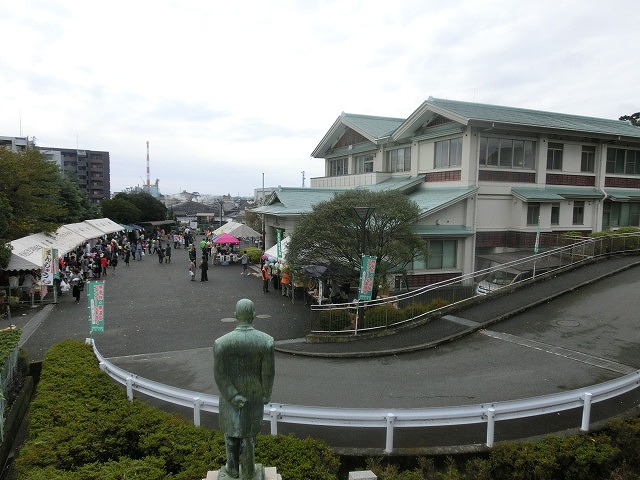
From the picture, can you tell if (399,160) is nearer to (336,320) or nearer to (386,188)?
(386,188)

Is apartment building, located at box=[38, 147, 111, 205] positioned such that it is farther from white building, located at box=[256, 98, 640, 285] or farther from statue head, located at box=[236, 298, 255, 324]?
statue head, located at box=[236, 298, 255, 324]

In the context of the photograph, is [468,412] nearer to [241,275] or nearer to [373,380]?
[373,380]

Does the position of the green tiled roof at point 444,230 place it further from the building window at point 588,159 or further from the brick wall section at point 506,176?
the building window at point 588,159

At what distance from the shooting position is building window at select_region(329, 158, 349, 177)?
3250 cm

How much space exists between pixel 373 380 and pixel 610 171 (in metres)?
20.8

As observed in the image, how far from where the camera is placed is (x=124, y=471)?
5391 millimetres

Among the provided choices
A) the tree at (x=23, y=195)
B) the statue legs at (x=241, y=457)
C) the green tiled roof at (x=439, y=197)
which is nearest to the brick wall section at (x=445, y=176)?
the green tiled roof at (x=439, y=197)

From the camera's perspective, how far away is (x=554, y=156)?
22.0m

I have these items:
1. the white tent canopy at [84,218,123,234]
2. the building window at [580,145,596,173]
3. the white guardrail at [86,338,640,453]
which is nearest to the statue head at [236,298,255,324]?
the white guardrail at [86,338,640,453]

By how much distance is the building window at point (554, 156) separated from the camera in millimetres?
21781

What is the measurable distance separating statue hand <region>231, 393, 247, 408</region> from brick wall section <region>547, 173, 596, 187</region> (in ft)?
71.5

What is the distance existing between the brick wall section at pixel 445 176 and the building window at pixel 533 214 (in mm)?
3787

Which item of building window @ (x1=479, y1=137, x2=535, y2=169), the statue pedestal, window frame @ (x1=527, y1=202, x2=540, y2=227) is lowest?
the statue pedestal

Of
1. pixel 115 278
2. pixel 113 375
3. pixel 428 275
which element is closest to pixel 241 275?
pixel 115 278
